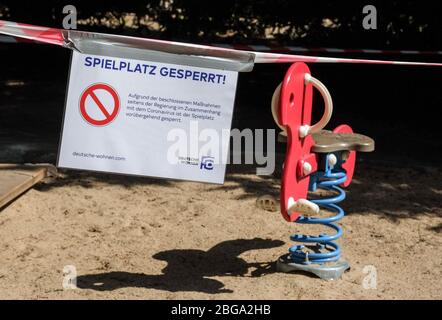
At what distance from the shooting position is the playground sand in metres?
4.91

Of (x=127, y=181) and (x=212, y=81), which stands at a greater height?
(x=212, y=81)

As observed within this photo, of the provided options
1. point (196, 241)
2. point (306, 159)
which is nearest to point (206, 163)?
point (306, 159)

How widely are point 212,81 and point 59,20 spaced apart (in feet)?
28.5

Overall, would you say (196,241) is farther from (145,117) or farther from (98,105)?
(98,105)

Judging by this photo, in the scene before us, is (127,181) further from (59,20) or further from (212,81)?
(59,20)

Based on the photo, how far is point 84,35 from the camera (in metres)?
4.46

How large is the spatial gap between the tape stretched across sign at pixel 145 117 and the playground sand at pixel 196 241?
819mm

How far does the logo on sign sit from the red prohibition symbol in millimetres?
590

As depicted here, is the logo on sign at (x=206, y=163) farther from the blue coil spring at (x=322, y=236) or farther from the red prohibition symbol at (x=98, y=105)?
the blue coil spring at (x=322, y=236)

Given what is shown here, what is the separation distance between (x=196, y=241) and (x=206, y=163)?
1.28 meters

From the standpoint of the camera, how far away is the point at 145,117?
4.55 metres

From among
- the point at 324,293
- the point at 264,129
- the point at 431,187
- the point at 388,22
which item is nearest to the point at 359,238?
the point at 324,293

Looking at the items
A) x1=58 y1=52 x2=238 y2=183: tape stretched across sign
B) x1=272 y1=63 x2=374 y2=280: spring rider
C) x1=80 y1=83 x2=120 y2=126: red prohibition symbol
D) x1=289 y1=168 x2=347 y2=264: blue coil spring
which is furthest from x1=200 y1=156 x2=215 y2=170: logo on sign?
x1=289 y1=168 x2=347 y2=264: blue coil spring

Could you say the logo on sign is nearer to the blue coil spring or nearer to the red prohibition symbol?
the red prohibition symbol
